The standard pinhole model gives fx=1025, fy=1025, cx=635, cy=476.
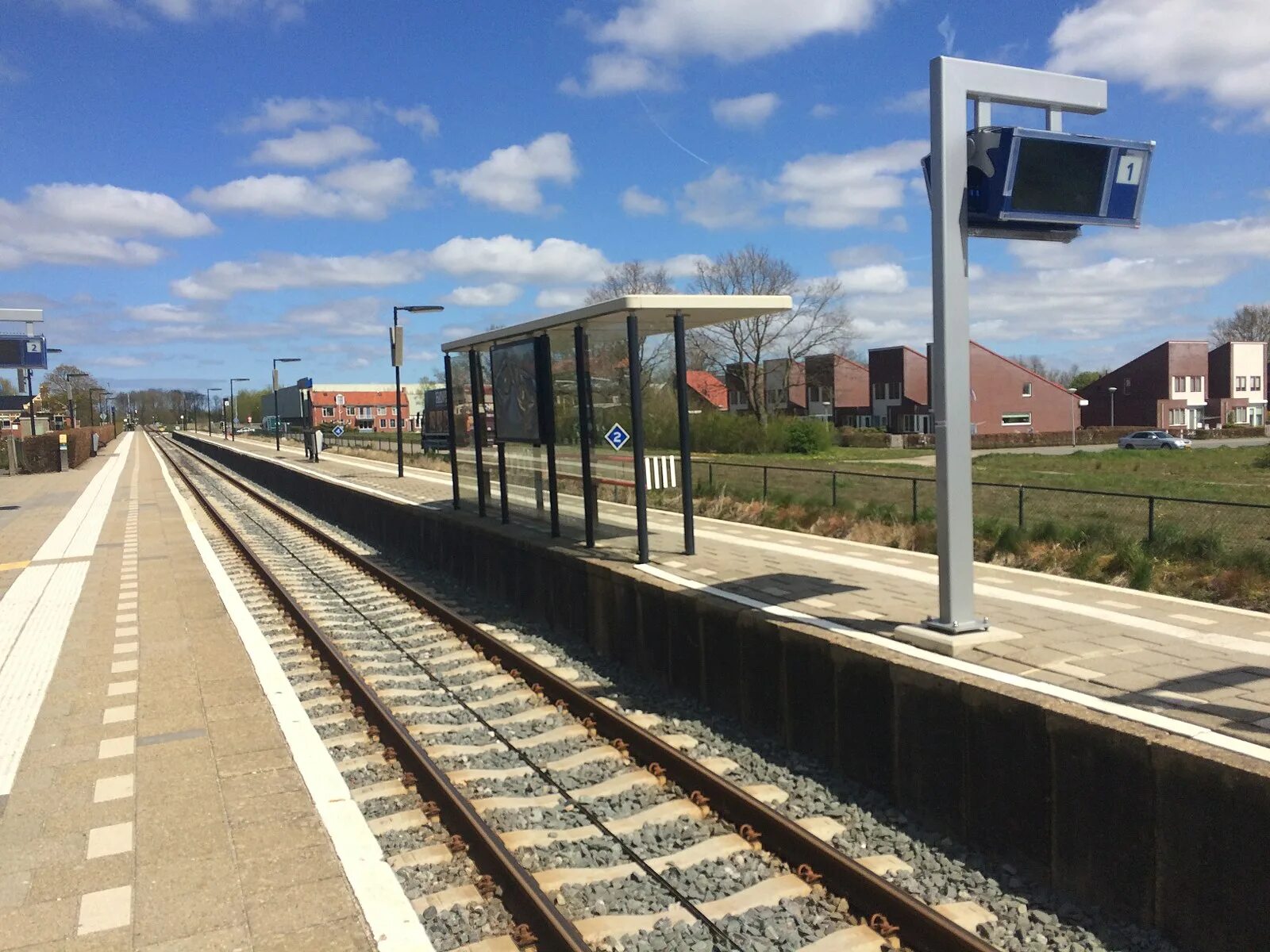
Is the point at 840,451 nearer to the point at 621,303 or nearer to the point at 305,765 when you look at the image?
the point at 621,303

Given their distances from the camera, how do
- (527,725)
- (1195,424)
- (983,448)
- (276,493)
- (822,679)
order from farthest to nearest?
(1195,424)
(983,448)
(276,493)
(527,725)
(822,679)

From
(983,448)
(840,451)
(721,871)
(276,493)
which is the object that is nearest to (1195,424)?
(983,448)

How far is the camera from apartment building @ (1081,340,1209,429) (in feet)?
254

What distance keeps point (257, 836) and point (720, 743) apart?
299 cm

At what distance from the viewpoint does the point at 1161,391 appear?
255 ft

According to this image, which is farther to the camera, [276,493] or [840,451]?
[840,451]

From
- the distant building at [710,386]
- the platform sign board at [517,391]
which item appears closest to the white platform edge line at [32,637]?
the platform sign board at [517,391]

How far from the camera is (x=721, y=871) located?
16.2 feet

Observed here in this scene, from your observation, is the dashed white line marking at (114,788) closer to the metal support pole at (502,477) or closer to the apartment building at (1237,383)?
the metal support pole at (502,477)

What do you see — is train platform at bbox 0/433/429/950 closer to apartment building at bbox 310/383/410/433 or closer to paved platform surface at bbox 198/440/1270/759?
paved platform surface at bbox 198/440/1270/759

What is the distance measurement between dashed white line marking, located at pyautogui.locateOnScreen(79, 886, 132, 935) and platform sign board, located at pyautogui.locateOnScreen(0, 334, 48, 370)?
43755mm

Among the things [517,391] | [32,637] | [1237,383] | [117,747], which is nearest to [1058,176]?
[117,747]

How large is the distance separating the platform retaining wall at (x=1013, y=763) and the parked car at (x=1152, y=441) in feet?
180

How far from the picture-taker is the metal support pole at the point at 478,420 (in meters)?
13.8
